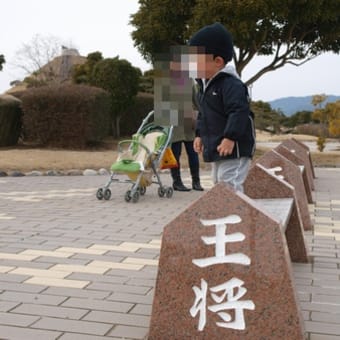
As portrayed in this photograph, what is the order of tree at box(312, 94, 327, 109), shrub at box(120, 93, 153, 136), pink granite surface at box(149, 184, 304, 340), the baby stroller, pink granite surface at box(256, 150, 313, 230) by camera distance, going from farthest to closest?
shrub at box(120, 93, 153, 136) < tree at box(312, 94, 327, 109) < the baby stroller < pink granite surface at box(256, 150, 313, 230) < pink granite surface at box(149, 184, 304, 340)

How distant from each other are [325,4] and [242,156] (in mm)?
13971

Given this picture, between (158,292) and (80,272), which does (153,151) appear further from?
(158,292)

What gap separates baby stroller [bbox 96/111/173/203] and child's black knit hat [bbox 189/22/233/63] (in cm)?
392

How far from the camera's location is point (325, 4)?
1639 centimetres

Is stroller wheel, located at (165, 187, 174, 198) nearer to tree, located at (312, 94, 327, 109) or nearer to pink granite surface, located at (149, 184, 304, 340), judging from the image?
pink granite surface, located at (149, 184, 304, 340)

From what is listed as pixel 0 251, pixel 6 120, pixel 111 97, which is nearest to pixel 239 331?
pixel 0 251

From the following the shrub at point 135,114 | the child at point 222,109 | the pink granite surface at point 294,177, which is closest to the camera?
the child at point 222,109

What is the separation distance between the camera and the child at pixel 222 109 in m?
3.53

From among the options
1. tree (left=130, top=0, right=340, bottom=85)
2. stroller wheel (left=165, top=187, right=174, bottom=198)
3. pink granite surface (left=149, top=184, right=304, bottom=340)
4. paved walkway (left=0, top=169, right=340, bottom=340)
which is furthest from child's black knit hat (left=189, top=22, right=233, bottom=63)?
tree (left=130, top=0, right=340, bottom=85)

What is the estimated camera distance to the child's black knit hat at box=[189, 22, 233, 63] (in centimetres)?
362

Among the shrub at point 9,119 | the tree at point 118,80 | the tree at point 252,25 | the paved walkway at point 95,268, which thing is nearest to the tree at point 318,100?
the tree at point 252,25

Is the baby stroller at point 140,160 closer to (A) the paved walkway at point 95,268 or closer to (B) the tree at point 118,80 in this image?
(A) the paved walkway at point 95,268

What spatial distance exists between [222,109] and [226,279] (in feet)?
4.33

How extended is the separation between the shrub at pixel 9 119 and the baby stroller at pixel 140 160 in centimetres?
958
